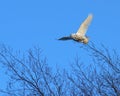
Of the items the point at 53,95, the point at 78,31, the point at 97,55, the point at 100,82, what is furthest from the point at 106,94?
the point at 78,31

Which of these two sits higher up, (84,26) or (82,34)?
(84,26)

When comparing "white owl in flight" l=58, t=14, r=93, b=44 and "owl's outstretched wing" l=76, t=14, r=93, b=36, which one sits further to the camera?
"owl's outstretched wing" l=76, t=14, r=93, b=36

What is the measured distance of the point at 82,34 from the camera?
659 centimetres

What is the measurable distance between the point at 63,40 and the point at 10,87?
4349 millimetres

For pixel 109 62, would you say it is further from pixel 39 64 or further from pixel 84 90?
pixel 39 64

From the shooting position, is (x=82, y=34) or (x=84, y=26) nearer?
(x=82, y=34)

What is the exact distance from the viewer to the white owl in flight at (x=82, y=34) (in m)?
6.42

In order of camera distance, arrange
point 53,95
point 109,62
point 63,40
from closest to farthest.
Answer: point 63,40 → point 109,62 → point 53,95

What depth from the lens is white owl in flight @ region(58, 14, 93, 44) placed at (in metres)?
6.42

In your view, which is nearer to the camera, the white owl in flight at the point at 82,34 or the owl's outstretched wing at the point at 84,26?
the white owl in flight at the point at 82,34

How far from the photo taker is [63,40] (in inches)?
252

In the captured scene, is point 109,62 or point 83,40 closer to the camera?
point 83,40

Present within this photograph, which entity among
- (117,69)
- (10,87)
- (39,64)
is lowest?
(117,69)

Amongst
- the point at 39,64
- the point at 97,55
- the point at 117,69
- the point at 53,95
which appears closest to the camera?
the point at 97,55
